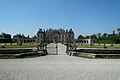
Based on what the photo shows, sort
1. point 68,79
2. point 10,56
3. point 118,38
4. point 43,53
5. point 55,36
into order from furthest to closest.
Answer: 1. point 55,36
2. point 118,38
3. point 43,53
4. point 10,56
5. point 68,79

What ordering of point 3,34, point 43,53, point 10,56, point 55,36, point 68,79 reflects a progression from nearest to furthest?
point 68,79 → point 10,56 → point 43,53 → point 55,36 → point 3,34

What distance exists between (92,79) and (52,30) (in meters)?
95.1

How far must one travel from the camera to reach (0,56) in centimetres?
1669

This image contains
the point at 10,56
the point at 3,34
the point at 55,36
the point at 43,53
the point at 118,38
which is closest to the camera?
the point at 10,56

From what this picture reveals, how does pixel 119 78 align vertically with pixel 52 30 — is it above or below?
below

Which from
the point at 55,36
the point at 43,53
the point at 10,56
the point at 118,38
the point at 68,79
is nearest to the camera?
the point at 68,79

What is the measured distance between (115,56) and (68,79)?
400 inches

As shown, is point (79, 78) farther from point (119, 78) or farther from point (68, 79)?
point (119, 78)

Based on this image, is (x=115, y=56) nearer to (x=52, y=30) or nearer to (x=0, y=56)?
(x=0, y=56)

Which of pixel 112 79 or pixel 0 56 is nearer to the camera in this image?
pixel 112 79

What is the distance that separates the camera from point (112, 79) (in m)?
7.41

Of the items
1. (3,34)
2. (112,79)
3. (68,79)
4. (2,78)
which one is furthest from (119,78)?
(3,34)

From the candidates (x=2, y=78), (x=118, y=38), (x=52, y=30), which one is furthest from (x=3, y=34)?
(x=2, y=78)

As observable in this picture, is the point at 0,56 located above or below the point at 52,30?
below
